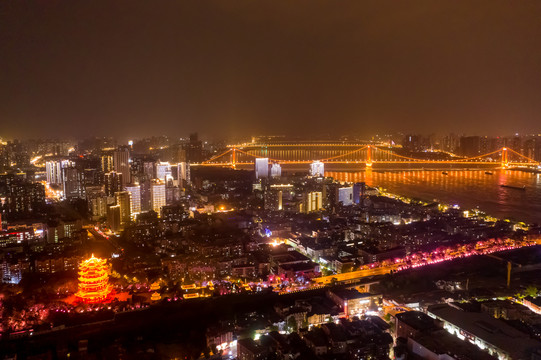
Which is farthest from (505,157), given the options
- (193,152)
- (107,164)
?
(107,164)

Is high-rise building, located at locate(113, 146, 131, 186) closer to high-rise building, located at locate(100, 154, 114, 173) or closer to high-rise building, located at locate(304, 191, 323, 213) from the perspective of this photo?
high-rise building, located at locate(100, 154, 114, 173)

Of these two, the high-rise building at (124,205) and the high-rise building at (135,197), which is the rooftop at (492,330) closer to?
the high-rise building at (124,205)

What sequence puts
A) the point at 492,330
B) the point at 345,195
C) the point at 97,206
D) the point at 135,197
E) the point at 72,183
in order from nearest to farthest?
the point at 492,330, the point at 97,206, the point at 135,197, the point at 345,195, the point at 72,183

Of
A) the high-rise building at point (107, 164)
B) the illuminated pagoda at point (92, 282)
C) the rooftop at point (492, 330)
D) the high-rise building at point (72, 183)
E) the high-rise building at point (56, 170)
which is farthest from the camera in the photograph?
the high-rise building at point (56, 170)

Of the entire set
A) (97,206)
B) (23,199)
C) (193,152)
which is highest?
(193,152)

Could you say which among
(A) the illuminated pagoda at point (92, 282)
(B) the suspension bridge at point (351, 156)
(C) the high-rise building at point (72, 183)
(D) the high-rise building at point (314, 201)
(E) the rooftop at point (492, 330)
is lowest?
(E) the rooftop at point (492, 330)

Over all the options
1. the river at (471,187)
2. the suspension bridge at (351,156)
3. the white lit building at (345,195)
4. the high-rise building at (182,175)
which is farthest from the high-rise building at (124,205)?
the suspension bridge at (351,156)

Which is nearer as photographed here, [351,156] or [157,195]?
[157,195]

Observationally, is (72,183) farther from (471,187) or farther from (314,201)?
(471,187)
